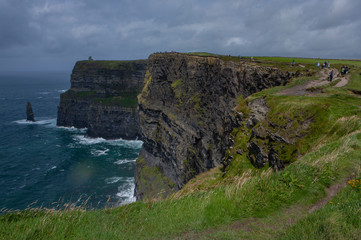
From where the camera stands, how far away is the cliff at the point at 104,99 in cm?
9850

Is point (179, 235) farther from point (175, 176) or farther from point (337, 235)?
point (175, 176)

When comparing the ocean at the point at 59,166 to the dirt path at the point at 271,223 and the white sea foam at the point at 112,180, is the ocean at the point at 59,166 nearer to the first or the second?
the white sea foam at the point at 112,180

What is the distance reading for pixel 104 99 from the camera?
10688cm

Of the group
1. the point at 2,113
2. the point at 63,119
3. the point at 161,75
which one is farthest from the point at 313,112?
the point at 2,113

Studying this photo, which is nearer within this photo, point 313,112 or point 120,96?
point 313,112

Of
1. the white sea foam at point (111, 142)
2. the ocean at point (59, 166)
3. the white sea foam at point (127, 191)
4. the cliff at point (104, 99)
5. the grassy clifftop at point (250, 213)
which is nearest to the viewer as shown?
the grassy clifftop at point (250, 213)

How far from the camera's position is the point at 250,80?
33562 mm

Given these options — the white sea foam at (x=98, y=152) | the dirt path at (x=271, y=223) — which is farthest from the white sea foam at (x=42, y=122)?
the dirt path at (x=271, y=223)

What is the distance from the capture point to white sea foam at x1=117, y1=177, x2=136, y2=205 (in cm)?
5210

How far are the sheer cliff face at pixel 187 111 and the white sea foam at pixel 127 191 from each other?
350cm

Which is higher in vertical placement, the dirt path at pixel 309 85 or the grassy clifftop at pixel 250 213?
the dirt path at pixel 309 85

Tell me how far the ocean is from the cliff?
523cm

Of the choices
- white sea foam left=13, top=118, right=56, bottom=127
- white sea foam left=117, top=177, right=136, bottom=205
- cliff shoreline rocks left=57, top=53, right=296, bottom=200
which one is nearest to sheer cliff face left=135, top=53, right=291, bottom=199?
cliff shoreline rocks left=57, top=53, right=296, bottom=200

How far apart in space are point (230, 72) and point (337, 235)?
3366 cm
